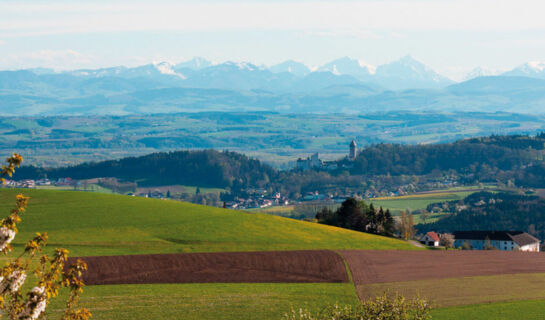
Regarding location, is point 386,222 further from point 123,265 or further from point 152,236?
point 123,265

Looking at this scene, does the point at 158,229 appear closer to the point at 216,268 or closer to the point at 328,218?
the point at 216,268

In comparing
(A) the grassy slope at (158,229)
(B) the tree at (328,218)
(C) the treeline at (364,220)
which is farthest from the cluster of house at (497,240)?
(A) the grassy slope at (158,229)

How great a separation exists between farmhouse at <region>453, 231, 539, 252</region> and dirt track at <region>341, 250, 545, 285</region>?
50672mm

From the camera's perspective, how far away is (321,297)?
49094mm

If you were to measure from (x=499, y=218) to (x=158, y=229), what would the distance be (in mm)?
119833

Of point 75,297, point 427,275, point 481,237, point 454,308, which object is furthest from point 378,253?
point 481,237

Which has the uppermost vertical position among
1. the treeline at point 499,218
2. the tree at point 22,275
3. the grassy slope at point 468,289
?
the tree at point 22,275

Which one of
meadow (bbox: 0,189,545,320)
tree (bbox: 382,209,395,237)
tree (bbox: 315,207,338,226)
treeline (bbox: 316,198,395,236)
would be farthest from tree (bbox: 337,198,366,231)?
meadow (bbox: 0,189,545,320)

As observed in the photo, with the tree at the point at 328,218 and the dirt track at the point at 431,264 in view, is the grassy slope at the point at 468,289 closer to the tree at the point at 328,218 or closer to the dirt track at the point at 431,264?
the dirt track at the point at 431,264

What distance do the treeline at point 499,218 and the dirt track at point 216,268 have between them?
312 feet

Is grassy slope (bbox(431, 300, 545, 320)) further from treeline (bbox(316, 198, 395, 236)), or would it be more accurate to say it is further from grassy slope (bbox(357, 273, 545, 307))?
treeline (bbox(316, 198, 395, 236))

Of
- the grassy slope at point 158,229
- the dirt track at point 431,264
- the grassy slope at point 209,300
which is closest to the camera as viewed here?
the grassy slope at point 209,300

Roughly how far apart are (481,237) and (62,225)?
83867 millimetres

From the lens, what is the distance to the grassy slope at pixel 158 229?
68.3 metres
